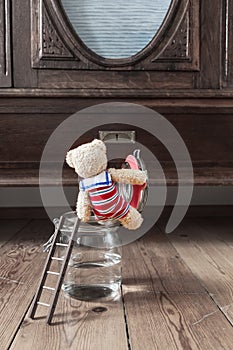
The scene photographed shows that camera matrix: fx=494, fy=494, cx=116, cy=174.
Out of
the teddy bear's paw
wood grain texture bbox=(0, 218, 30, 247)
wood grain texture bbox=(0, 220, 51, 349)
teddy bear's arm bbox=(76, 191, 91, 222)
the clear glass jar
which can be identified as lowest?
wood grain texture bbox=(0, 218, 30, 247)

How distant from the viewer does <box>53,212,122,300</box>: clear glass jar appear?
734 millimetres

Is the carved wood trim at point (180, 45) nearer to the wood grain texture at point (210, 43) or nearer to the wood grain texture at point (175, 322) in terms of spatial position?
the wood grain texture at point (210, 43)

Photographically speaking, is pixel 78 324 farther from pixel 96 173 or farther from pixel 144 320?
pixel 96 173

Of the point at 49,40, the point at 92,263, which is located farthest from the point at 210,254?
the point at 49,40

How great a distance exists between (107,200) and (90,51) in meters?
0.54

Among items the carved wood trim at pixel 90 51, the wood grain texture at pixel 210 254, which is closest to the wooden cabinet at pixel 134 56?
the carved wood trim at pixel 90 51

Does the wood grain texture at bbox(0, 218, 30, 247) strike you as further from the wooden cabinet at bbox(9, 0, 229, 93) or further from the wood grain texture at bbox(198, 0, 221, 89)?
the wood grain texture at bbox(198, 0, 221, 89)

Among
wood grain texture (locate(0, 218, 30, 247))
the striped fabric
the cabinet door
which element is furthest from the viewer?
wood grain texture (locate(0, 218, 30, 247))

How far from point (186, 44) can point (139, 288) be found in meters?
0.59

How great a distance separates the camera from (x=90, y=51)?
1104 millimetres

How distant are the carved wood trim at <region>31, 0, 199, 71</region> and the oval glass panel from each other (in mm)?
16

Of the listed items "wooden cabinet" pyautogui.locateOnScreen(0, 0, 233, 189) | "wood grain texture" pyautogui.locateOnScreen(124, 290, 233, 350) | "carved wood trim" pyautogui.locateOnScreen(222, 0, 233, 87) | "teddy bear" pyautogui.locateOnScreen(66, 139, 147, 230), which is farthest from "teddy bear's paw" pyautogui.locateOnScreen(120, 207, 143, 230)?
"carved wood trim" pyautogui.locateOnScreen(222, 0, 233, 87)

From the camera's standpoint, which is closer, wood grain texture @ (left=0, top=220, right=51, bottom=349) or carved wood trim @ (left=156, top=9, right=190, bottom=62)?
wood grain texture @ (left=0, top=220, right=51, bottom=349)

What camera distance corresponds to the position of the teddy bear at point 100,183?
0.65 metres
